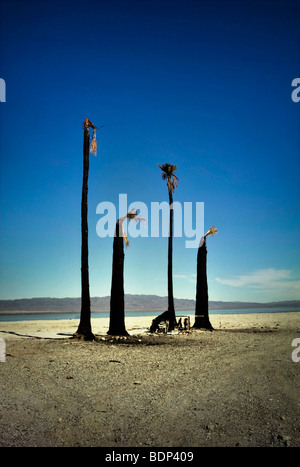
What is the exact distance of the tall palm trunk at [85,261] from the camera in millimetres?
16312

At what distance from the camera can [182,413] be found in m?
5.64

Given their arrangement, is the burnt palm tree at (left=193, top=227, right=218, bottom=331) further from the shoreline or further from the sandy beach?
the sandy beach

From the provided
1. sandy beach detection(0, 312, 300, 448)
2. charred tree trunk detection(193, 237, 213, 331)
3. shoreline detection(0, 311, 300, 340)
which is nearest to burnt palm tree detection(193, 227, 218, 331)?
charred tree trunk detection(193, 237, 213, 331)

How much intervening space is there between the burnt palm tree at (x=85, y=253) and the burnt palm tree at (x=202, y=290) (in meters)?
8.89

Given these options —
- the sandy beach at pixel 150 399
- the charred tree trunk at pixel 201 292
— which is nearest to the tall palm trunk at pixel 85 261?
the sandy beach at pixel 150 399

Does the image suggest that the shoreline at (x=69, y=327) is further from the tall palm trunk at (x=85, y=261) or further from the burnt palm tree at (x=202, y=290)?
the burnt palm tree at (x=202, y=290)

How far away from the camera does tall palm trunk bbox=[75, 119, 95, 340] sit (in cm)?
1631

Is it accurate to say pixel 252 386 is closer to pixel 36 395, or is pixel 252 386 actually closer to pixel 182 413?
pixel 182 413

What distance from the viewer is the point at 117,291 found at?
61.6 ft

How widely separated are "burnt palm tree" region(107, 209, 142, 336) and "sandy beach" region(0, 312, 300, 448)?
6.44 meters
